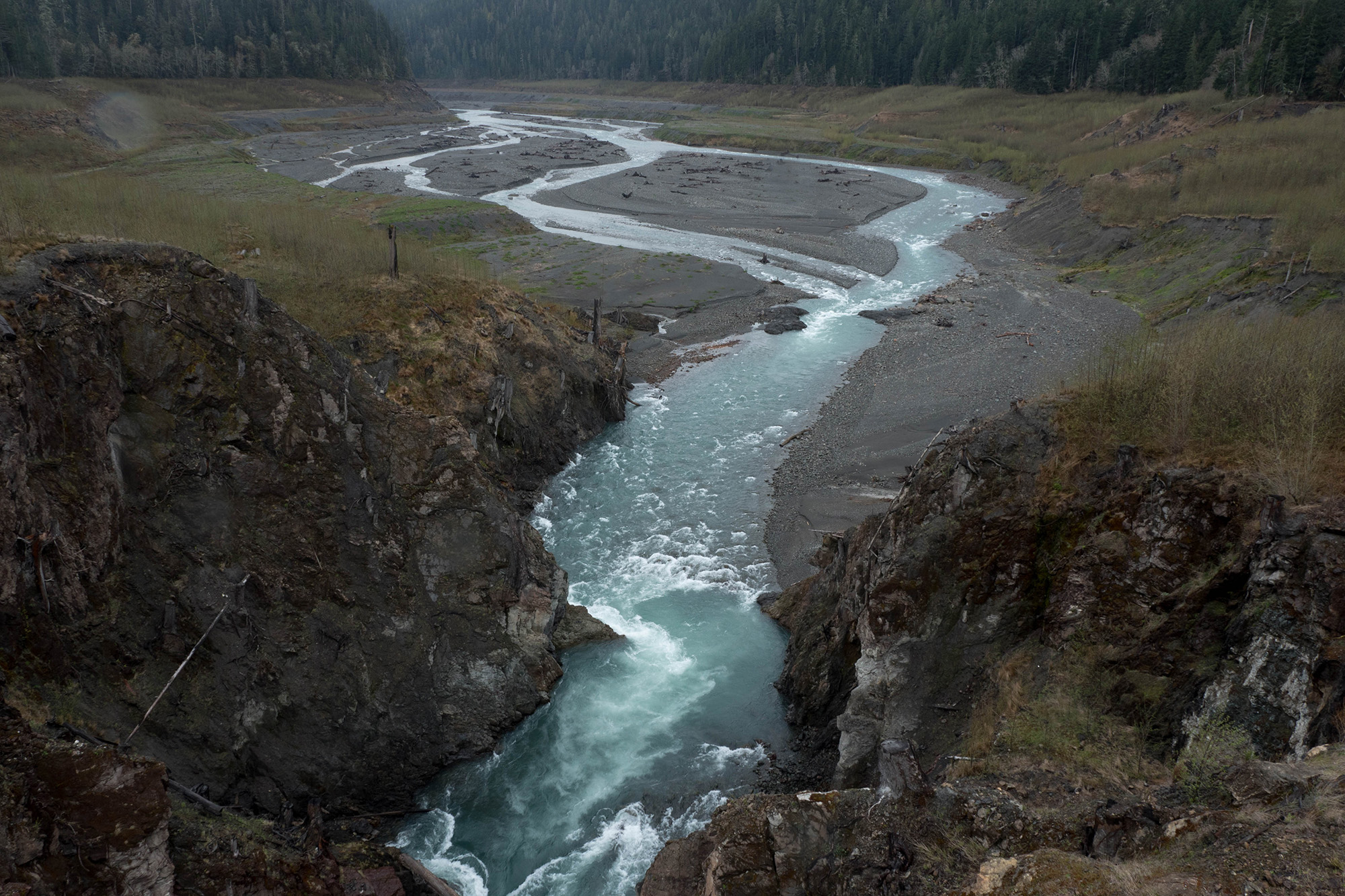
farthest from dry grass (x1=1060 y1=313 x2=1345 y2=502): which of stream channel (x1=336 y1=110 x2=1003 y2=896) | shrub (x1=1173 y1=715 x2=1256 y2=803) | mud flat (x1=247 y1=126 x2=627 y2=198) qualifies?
mud flat (x1=247 y1=126 x2=627 y2=198)

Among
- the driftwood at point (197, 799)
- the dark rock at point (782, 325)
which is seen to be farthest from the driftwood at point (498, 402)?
the dark rock at point (782, 325)

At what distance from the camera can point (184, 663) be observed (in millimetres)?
13703

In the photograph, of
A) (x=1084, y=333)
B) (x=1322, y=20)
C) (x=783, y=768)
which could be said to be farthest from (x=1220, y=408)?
(x=1322, y=20)

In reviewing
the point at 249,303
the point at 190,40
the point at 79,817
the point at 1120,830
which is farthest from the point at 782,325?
the point at 190,40

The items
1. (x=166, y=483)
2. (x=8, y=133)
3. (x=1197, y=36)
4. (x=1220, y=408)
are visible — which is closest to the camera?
(x=1220, y=408)

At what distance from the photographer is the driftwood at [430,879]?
13.4 meters

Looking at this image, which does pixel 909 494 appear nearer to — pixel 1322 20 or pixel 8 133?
pixel 8 133

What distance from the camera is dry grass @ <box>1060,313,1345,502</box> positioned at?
1143cm

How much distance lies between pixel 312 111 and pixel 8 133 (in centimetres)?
7079

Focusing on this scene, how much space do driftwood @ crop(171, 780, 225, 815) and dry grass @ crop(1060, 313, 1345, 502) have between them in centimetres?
1510

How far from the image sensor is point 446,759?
16812 millimetres

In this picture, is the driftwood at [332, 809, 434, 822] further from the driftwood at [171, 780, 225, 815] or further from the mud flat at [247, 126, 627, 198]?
the mud flat at [247, 126, 627, 198]

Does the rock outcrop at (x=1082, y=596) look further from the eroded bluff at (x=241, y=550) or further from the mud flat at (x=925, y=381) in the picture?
the eroded bluff at (x=241, y=550)

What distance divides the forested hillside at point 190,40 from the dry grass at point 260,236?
3470 inches
